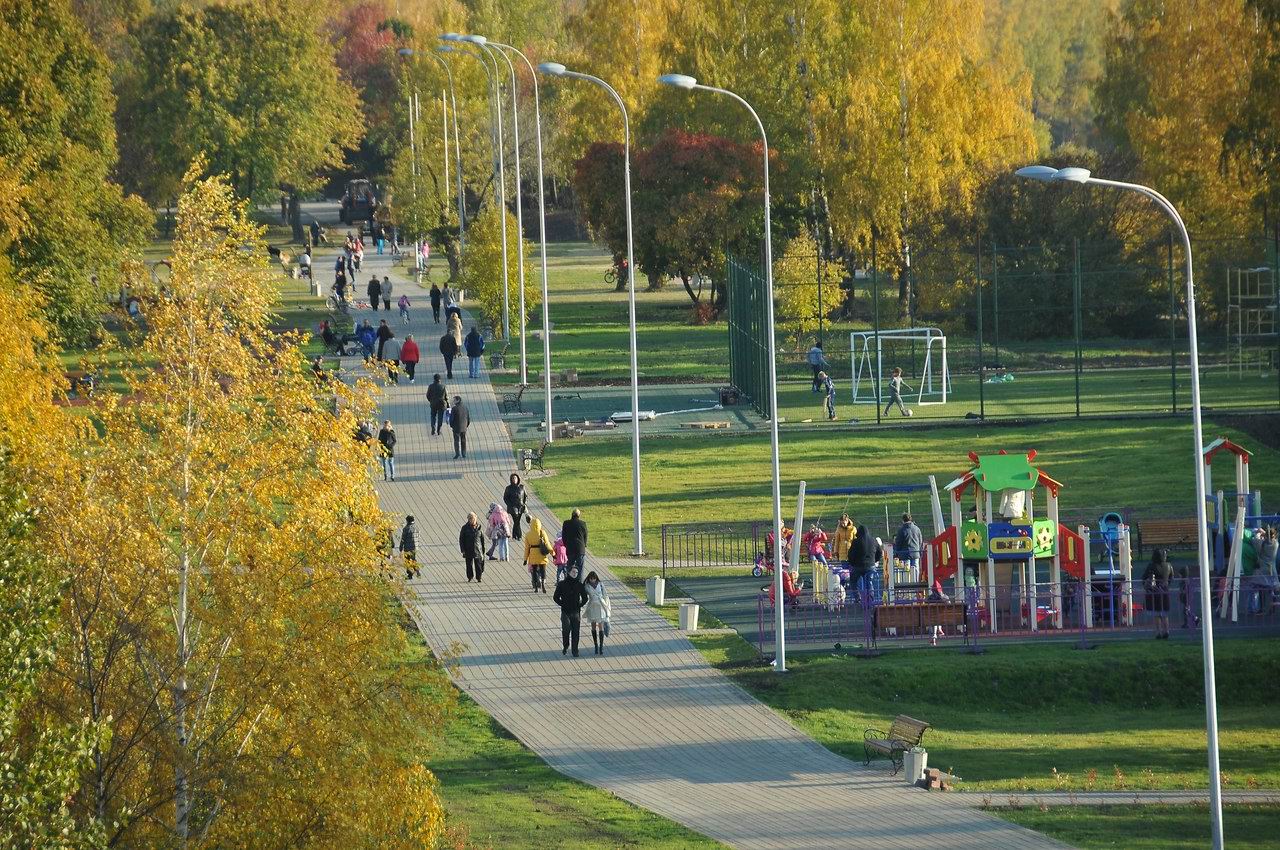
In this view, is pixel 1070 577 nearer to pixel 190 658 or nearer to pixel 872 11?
pixel 190 658

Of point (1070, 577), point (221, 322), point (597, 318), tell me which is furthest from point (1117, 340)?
point (221, 322)

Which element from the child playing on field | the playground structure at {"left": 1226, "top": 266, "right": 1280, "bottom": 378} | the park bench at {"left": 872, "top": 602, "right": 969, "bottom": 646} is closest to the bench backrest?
the park bench at {"left": 872, "top": 602, "right": 969, "bottom": 646}

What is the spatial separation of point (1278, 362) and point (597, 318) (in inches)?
1140

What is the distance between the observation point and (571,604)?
2900 centimetres

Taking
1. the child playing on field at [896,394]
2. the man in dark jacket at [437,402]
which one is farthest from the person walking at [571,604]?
the child playing on field at [896,394]

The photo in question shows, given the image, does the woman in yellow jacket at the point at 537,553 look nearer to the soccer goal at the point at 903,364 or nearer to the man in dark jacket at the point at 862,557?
the man in dark jacket at the point at 862,557

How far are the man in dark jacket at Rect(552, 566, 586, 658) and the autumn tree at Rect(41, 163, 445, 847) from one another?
10.7m

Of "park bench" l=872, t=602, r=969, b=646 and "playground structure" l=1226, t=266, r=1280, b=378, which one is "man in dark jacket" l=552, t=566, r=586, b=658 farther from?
"playground structure" l=1226, t=266, r=1280, b=378

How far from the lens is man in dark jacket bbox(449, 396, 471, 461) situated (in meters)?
44.0

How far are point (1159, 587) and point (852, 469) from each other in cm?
1368

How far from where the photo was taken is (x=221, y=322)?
17938mm

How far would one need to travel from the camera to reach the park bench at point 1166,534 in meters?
34.1

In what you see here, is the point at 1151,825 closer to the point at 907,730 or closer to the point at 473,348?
the point at 907,730

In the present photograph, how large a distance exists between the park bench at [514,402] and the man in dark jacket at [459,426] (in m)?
6.02
